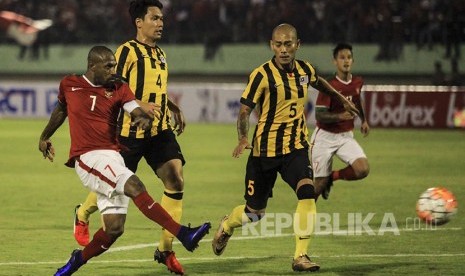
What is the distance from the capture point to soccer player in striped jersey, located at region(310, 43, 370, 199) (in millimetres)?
12672

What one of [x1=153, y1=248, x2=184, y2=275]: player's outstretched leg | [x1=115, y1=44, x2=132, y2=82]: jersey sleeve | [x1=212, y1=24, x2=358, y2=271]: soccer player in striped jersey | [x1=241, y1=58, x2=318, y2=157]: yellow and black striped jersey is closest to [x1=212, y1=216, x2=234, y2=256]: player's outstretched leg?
[x1=212, y1=24, x2=358, y2=271]: soccer player in striped jersey

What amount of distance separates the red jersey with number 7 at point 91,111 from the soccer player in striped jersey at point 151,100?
41.5 inches

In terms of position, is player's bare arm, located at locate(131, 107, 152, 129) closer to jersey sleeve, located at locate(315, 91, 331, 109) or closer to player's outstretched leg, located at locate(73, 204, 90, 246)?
player's outstretched leg, located at locate(73, 204, 90, 246)

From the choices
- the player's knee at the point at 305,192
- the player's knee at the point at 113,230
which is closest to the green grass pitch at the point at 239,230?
the player's knee at the point at 305,192

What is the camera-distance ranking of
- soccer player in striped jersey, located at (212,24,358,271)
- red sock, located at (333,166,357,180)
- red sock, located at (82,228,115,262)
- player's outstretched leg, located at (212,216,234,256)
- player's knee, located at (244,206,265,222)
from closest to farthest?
red sock, located at (82,228,115,262)
soccer player in striped jersey, located at (212,24,358,271)
player's knee, located at (244,206,265,222)
player's outstretched leg, located at (212,216,234,256)
red sock, located at (333,166,357,180)

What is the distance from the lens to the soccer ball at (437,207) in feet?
35.1

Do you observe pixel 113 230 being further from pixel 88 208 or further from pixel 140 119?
pixel 88 208

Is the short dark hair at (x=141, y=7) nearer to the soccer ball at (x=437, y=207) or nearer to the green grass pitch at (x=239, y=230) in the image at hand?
the green grass pitch at (x=239, y=230)

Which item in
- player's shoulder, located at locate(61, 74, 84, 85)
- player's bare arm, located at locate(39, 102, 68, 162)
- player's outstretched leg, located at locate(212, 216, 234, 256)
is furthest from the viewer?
player's outstretched leg, located at locate(212, 216, 234, 256)

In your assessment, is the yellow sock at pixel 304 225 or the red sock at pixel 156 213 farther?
the yellow sock at pixel 304 225

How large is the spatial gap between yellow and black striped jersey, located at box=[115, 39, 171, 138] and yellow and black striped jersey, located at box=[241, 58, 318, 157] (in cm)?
79

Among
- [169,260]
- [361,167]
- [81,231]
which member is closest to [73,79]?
[169,260]

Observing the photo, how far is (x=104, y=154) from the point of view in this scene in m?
8.48

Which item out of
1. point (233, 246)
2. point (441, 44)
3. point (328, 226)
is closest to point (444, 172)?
point (328, 226)
